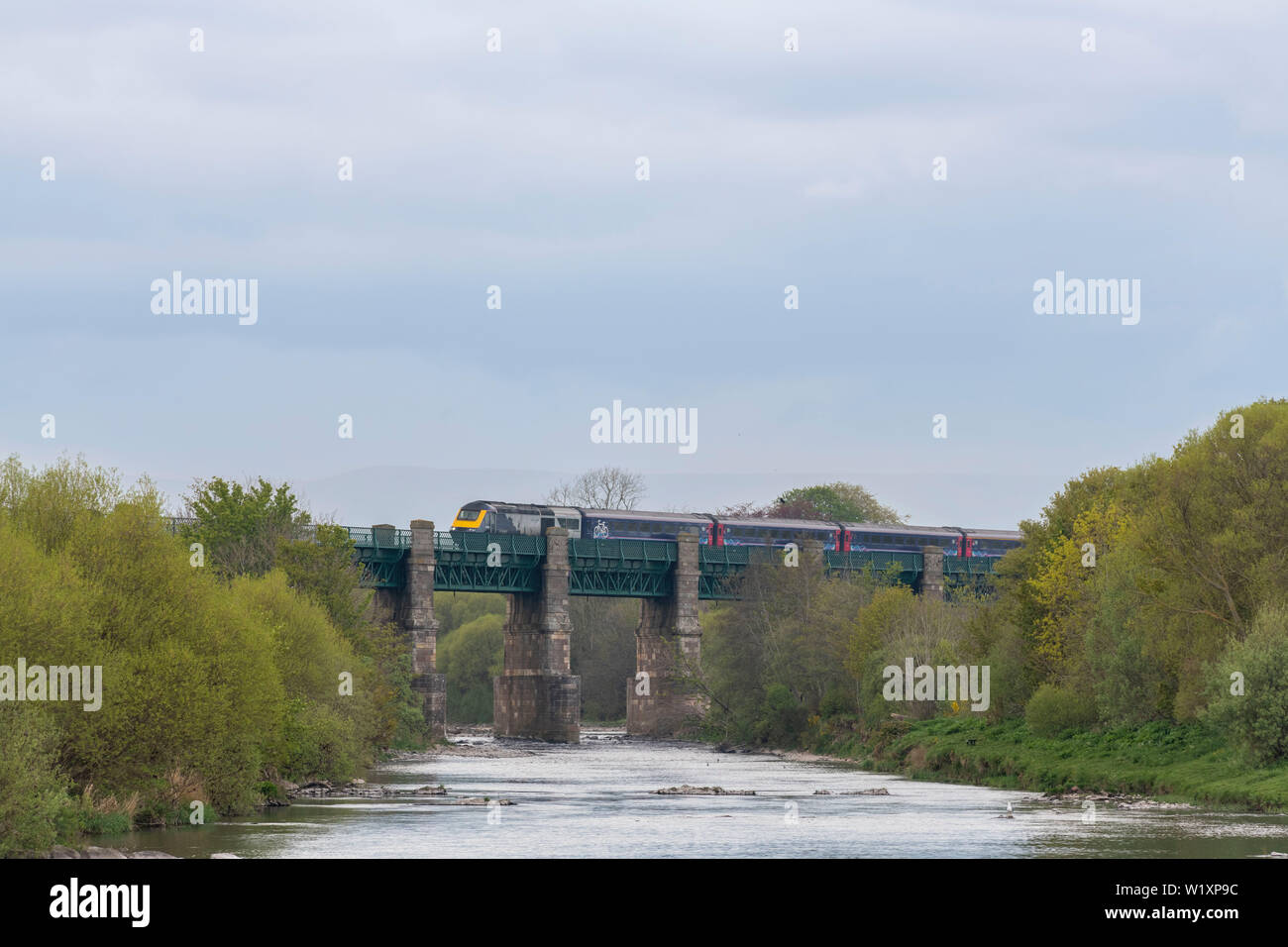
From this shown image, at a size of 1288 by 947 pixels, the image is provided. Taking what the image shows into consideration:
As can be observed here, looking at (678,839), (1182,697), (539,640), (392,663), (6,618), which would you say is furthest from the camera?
(539,640)

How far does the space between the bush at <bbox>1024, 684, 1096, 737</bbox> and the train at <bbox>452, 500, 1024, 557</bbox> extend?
163 ft

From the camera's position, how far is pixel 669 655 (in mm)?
124250

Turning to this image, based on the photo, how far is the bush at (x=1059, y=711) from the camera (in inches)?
2638

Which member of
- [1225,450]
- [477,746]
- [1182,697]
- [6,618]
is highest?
[1225,450]

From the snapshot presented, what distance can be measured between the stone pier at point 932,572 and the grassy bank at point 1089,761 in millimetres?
44481

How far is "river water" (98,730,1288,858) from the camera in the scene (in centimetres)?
3959

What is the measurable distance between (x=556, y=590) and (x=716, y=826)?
227 feet

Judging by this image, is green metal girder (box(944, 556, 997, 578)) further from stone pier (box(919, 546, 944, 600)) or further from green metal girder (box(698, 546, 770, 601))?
green metal girder (box(698, 546, 770, 601))

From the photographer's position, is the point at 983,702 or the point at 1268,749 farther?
the point at 983,702

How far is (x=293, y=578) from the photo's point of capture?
77.1 metres
